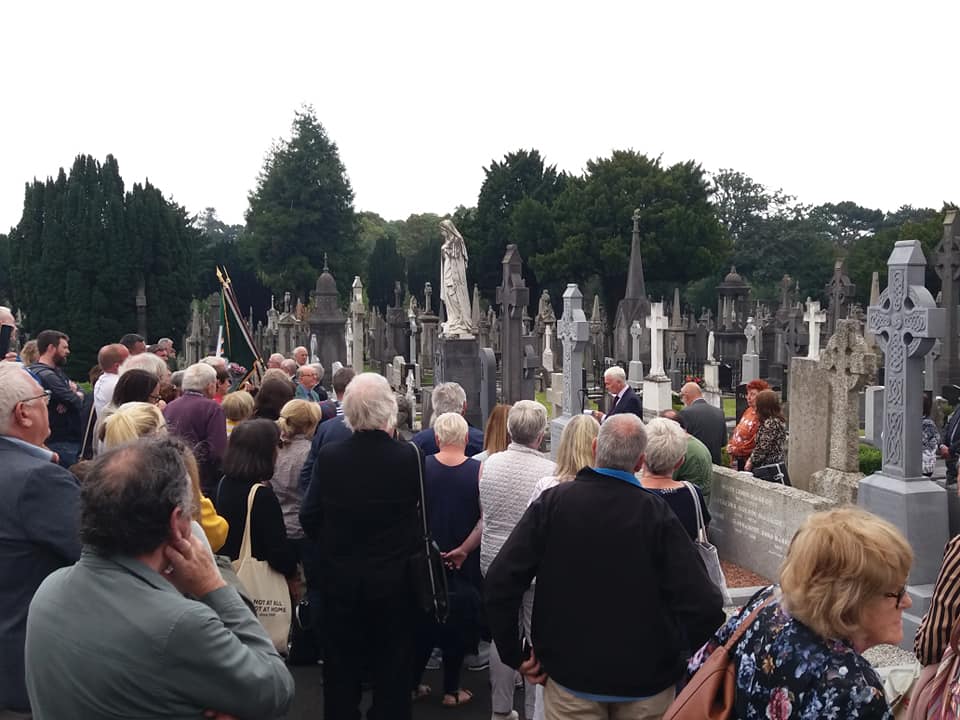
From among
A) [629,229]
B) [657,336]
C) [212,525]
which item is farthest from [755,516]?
[629,229]

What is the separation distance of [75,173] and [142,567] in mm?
37572

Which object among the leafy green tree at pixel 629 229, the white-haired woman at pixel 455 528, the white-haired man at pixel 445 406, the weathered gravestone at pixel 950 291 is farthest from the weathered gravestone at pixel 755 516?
the leafy green tree at pixel 629 229

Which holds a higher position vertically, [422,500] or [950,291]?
[950,291]

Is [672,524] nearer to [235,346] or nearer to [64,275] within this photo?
[235,346]

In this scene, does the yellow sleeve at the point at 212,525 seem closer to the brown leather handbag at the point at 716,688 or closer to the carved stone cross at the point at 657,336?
the brown leather handbag at the point at 716,688

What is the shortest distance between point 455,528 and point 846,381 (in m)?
5.08

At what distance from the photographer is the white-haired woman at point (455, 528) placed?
5402 mm

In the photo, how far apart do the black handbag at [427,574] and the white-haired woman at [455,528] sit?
0.82 metres

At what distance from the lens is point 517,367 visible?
746 inches

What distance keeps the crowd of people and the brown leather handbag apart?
0.09 feet

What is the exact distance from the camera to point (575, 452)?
443 centimetres

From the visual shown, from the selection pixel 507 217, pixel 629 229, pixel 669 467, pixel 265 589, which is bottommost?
pixel 265 589

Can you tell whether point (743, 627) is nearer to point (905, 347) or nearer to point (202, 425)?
point (202, 425)

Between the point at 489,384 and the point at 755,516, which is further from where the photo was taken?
the point at 489,384
